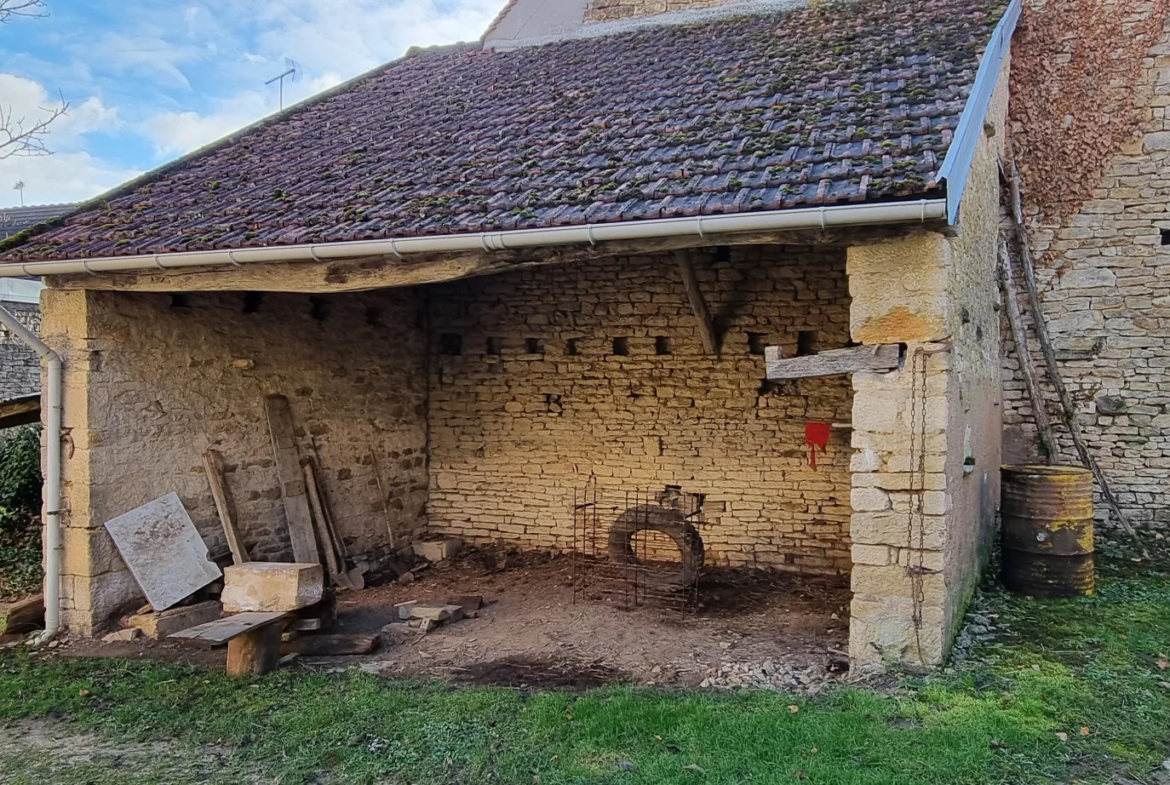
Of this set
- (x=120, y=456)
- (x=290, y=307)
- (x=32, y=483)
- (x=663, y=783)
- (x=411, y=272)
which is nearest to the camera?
(x=663, y=783)

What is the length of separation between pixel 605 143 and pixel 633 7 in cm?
373

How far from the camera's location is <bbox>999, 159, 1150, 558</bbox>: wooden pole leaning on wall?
7.66m

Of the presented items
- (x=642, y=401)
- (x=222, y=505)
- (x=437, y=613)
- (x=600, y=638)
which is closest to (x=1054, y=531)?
(x=600, y=638)

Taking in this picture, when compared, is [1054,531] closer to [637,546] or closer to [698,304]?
[698,304]

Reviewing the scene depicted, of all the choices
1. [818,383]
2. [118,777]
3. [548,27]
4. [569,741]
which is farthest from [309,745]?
[548,27]

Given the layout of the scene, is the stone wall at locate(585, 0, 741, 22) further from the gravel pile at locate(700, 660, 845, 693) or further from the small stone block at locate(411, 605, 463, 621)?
the gravel pile at locate(700, 660, 845, 693)

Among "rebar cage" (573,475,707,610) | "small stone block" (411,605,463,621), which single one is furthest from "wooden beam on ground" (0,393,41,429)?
"rebar cage" (573,475,707,610)

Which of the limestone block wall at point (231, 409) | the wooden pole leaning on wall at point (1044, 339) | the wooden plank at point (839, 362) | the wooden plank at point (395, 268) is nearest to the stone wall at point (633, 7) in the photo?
the wooden pole leaning on wall at point (1044, 339)

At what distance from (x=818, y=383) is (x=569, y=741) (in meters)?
4.44

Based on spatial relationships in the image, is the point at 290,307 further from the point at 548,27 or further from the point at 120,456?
the point at 548,27

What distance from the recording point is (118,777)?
3.71m

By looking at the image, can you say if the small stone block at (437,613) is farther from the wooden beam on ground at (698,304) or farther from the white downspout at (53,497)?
the wooden beam on ground at (698,304)

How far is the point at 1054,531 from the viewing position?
6.02m

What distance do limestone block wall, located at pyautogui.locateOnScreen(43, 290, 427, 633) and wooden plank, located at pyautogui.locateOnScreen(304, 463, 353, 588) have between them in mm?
191
